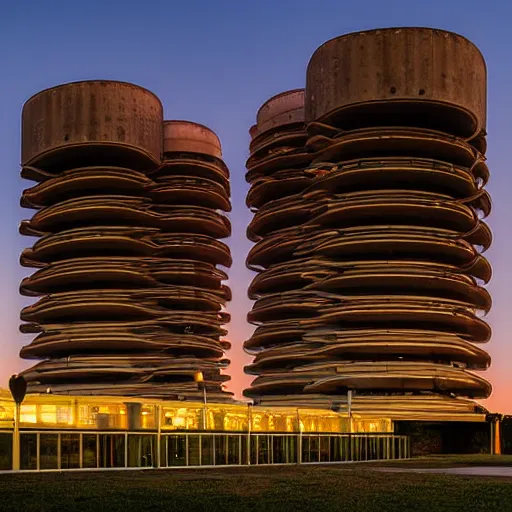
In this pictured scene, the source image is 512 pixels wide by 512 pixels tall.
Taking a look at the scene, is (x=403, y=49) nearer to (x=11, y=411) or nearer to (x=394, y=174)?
(x=394, y=174)

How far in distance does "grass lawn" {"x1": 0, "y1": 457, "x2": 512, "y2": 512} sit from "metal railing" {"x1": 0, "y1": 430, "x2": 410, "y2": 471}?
20.3ft

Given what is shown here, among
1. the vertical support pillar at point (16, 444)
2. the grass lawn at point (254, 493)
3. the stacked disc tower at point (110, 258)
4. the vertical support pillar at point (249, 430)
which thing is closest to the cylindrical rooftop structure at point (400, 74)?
the stacked disc tower at point (110, 258)

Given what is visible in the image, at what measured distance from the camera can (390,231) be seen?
300 ft

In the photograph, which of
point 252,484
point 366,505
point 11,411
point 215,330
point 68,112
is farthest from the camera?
point 215,330

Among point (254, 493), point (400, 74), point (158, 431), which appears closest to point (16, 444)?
point (158, 431)

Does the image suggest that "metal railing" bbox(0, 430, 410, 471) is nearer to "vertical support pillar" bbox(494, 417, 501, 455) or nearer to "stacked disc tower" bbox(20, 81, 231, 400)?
"vertical support pillar" bbox(494, 417, 501, 455)

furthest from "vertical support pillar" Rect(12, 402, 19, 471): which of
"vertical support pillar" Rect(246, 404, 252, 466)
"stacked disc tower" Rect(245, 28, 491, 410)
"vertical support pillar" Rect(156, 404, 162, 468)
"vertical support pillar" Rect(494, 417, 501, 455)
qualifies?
"vertical support pillar" Rect(494, 417, 501, 455)

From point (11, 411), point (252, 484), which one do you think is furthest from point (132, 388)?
point (252, 484)

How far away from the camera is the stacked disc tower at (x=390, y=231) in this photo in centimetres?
9069

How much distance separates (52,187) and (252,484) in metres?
77.8

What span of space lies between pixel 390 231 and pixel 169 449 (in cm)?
4394

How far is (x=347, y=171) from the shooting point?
93562mm

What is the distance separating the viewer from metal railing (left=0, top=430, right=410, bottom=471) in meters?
46.1

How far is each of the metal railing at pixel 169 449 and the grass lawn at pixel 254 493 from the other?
6181 millimetres
